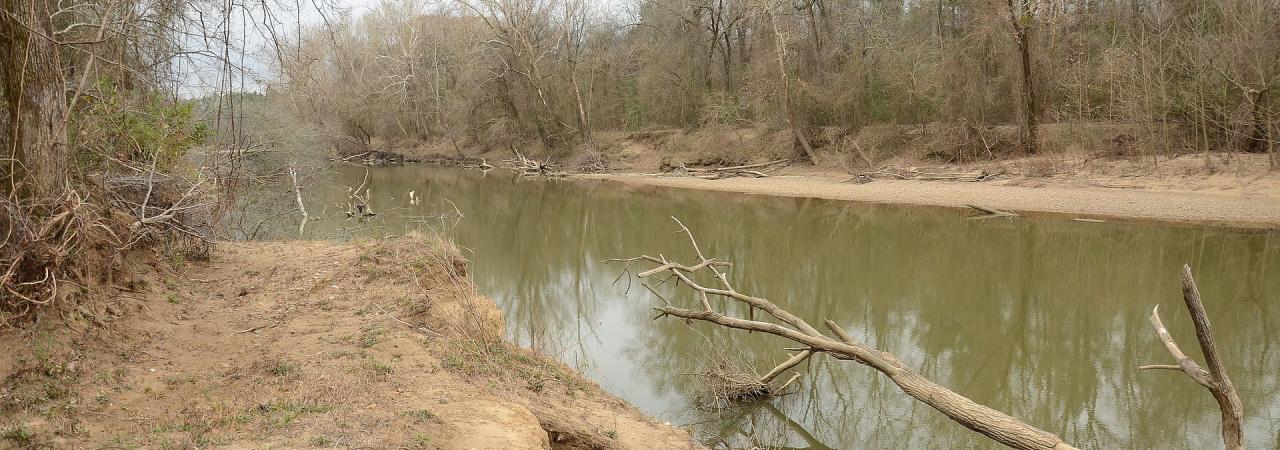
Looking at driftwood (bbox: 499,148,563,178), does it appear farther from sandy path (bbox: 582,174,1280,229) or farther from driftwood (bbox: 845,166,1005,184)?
driftwood (bbox: 845,166,1005,184)

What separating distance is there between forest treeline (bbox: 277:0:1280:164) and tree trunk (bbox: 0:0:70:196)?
1.39 m

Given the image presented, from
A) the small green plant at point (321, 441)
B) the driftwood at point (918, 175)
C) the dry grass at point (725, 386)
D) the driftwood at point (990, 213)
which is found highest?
the driftwood at point (918, 175)

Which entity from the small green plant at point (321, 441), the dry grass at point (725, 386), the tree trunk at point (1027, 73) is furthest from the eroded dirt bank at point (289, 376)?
the tree trunk at point (1027, 73)

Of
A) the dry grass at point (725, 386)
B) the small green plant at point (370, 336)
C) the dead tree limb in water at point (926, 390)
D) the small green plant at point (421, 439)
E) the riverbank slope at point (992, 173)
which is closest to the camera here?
the small green plant at point (421, 439)

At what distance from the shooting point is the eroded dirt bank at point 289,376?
161 inches

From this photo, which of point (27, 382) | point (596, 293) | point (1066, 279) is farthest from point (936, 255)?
point (27, 382)

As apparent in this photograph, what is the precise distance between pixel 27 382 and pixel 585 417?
352 cm

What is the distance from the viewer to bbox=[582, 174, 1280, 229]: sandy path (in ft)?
51.7

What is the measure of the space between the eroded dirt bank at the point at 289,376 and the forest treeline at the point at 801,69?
6.78 ft

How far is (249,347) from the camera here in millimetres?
5727

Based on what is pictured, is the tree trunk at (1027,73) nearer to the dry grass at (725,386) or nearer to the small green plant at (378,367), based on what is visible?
the dry grass at (725,386)

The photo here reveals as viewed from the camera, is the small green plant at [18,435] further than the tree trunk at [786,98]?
No

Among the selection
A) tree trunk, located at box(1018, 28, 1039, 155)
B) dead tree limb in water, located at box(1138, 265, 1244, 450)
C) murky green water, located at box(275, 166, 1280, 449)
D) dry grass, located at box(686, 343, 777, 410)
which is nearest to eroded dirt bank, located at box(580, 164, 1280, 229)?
murky green water, located at box(275, 166, 1280, 449)

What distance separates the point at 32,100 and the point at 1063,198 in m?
20.1
